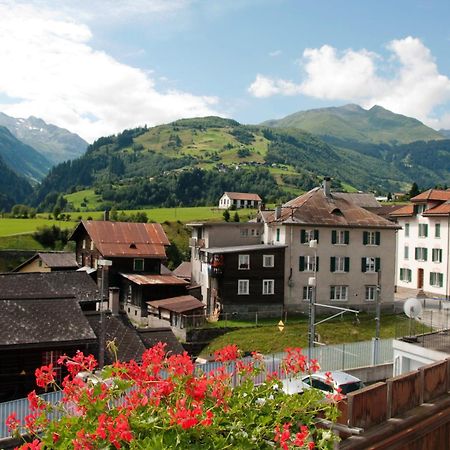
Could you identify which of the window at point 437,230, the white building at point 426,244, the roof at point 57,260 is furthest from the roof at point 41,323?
the window at point 437,230

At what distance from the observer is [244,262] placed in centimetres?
4878

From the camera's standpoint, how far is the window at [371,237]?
170 ft

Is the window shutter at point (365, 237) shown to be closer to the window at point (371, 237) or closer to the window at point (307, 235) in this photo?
the window at point (371, 237)

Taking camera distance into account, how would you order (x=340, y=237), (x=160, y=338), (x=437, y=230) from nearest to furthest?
(x=160, y=338) → (x=340, y=237) → (x=437, y=230)

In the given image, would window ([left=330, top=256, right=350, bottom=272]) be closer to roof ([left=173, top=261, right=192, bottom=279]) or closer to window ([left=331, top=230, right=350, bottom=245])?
window ([left=331, top=230, right=350, bottom=245])

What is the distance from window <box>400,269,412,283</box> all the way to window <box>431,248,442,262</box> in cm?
454

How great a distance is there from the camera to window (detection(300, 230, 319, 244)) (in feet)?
163

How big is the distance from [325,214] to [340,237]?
8.06 feet

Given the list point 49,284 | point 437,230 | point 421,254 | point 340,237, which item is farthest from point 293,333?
point 421,254

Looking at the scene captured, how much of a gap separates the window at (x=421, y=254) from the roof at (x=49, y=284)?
110 ft

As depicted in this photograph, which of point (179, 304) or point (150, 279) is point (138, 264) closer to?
point (150, 279)

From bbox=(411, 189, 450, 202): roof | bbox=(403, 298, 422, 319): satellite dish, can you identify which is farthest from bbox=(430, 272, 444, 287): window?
bbox=(403, 298, 422, 319): satellite dish

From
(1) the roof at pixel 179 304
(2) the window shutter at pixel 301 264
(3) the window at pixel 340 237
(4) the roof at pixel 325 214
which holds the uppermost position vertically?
(4) the roof at pixel 325 214

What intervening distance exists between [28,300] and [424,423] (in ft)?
80.5
